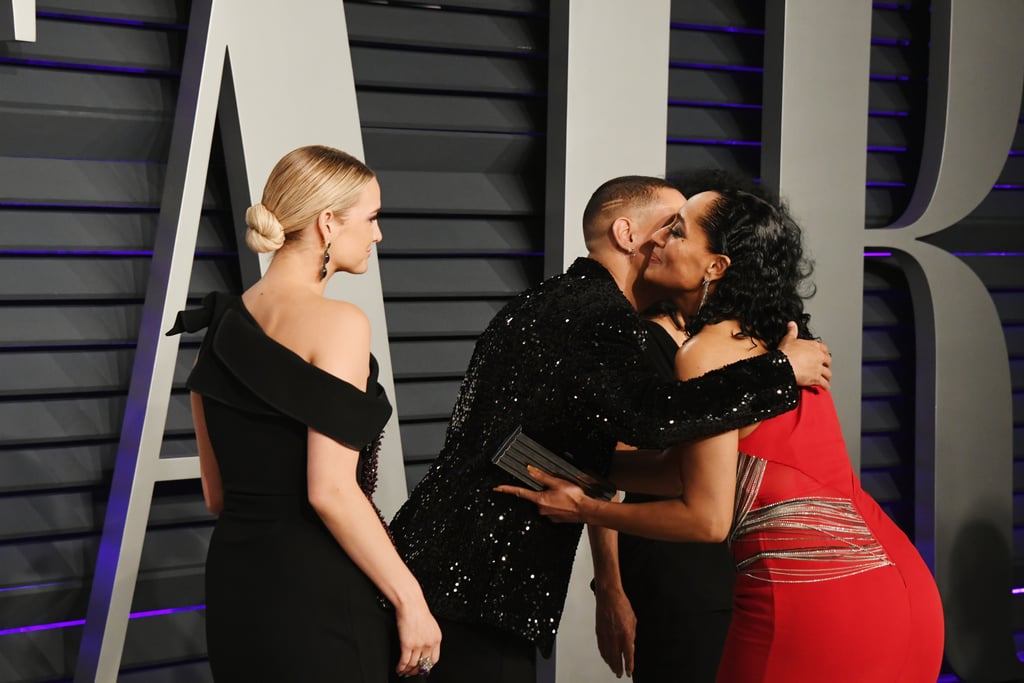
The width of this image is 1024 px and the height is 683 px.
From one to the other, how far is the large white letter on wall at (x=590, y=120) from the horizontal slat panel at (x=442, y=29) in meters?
0.14

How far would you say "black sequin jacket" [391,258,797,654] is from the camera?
1839 millimetres

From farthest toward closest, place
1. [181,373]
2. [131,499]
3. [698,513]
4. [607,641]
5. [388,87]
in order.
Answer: [388,87], [181,373], [131,499], [607,641], [698,513]

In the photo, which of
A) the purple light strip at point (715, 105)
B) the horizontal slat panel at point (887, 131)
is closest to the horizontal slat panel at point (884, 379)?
the horizontal slat panel at point (887, 131)

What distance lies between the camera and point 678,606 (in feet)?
7.89

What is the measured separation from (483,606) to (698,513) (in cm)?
43

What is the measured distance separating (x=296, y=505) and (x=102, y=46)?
1.67 meters

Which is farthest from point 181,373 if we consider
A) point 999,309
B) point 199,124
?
point 999,309

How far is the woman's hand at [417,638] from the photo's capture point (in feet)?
5.90

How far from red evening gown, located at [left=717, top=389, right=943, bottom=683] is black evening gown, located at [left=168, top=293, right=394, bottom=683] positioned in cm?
66

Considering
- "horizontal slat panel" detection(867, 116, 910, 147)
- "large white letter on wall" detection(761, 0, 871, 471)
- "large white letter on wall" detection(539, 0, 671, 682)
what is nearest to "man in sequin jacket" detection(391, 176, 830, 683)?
"large white letter on wall" detection(539, 0, 671, 682)

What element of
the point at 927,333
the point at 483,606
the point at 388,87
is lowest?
the point at 483,606

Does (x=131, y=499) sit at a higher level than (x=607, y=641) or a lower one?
higher

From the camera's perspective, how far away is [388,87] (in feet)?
10.4

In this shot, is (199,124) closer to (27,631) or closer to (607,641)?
(27,631)
